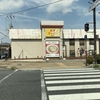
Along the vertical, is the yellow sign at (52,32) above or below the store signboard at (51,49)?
above

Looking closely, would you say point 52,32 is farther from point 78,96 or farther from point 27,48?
point 78,96

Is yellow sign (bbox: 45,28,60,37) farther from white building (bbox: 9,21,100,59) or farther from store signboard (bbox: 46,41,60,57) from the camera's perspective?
store signboard (bbox: 46,41,60,57)

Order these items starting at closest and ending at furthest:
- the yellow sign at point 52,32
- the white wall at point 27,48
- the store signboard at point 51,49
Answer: the yellow sign at point 52,32
the store signboard at point 51,49
the white wall at point 27,48

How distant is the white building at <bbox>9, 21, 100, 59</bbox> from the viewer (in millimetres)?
37281

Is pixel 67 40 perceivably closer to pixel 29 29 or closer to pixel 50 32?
pixel 50 32

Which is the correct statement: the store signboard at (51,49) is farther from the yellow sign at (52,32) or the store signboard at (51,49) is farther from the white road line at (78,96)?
the white road line at (78,96)

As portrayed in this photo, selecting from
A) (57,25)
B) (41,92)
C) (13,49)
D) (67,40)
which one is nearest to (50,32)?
(57,25)

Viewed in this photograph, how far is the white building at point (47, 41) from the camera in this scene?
37.3 metres

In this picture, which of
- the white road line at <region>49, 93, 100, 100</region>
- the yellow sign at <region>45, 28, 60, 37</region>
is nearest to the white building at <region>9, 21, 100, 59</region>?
the yellow sign at <region>45, 28, 60, 37</region>

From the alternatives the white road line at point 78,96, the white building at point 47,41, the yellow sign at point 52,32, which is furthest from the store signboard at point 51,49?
the white road line at point 78,96

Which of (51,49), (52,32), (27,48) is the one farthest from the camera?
(27,48)

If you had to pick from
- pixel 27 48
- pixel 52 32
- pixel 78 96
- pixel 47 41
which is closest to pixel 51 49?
pixel 47 41

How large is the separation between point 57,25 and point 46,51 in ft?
17.3

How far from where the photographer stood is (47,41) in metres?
37.6
